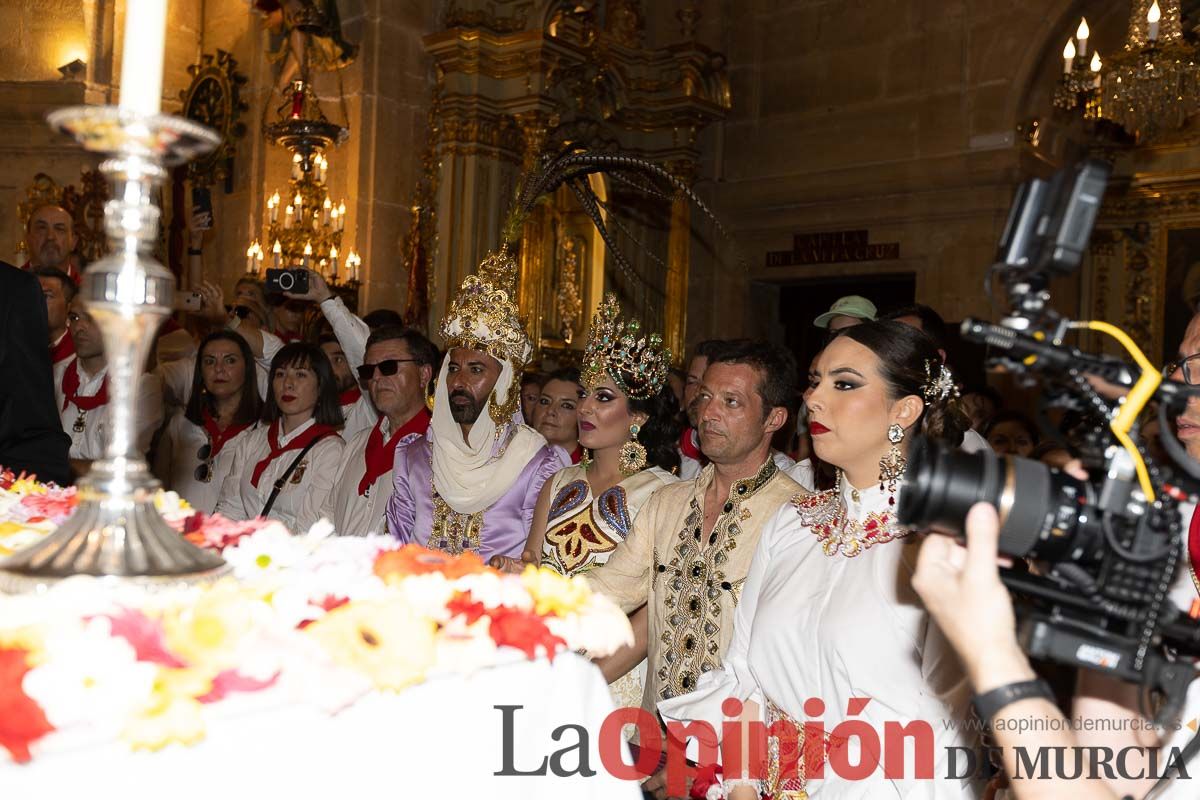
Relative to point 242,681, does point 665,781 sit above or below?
below

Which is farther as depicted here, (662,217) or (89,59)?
(662,217)

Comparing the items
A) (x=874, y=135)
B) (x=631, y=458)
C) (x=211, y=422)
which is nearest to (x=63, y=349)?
(x=211, y=422)

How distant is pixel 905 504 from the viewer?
156 centimetres

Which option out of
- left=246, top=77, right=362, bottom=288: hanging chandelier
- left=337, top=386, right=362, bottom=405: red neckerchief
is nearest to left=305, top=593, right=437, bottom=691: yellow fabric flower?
left=337, top=386, right=362, bottom=405: red neckerchief

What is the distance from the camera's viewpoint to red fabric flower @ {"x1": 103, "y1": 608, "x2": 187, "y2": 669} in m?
1.14

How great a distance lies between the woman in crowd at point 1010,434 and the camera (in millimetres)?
6160

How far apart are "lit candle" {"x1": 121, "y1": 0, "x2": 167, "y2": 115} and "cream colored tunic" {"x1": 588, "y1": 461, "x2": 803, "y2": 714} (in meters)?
2.44

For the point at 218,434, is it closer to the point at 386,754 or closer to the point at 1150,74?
the point at 386,754

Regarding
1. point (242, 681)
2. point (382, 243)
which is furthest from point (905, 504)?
point (382, 243)

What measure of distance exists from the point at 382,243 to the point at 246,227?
1429 millimetres

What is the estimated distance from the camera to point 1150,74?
7199mm

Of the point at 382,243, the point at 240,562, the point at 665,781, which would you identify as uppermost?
the point at 382,243

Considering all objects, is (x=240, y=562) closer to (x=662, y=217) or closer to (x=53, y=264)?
(x=53, y=264)

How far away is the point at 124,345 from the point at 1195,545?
79.4 inches
